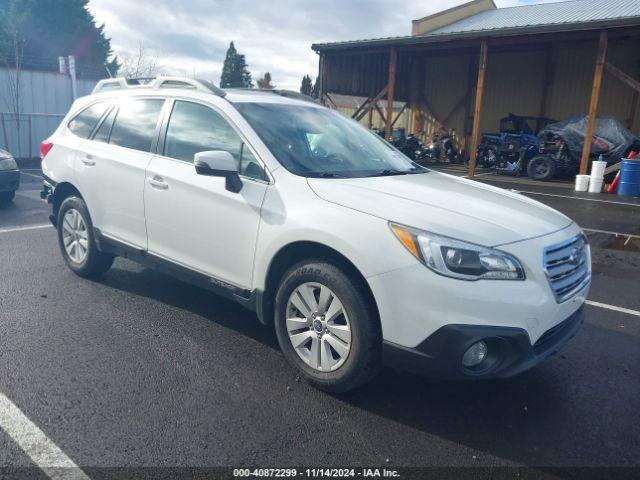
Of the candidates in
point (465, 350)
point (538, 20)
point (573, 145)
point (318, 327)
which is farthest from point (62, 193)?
point (538, 20)

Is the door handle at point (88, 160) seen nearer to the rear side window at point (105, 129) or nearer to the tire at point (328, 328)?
the rear side window at point (105, 129)

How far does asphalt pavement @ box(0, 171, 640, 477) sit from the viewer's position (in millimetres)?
2715

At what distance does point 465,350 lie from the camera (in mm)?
2732

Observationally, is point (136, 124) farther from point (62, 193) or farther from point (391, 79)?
point (391, 79)

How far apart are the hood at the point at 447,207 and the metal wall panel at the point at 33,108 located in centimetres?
1693

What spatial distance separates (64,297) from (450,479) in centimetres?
366

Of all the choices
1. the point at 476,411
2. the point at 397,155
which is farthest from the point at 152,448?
the point at 397,155

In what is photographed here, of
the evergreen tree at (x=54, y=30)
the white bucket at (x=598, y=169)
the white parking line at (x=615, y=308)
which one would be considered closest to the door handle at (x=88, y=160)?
the white parking line at (x=615, y=308)

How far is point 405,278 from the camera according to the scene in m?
2.80

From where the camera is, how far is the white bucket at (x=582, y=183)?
1395cm

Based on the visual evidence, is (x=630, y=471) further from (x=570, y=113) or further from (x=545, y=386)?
(x=570, y=113)

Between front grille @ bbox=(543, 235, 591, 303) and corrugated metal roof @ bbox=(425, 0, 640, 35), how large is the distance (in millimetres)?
14737

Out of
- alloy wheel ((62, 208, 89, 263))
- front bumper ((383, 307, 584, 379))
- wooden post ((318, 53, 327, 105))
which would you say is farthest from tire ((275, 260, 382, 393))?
wooden post ((318, 53, 327, 105))

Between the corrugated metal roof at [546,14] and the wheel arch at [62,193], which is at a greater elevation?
the corrugated metal roof at [546,14]
